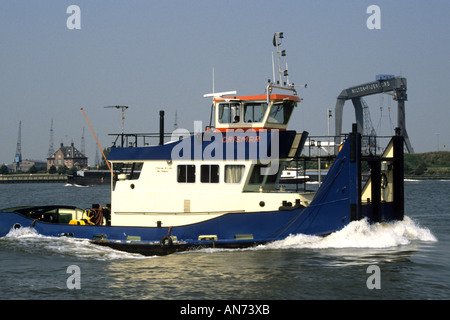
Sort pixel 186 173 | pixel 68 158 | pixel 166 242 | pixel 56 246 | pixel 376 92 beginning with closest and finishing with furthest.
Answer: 1. pixel 166 242
2. pixel 186 173
3. pixel 56 246
4. pixel 376 92
5. pixel 68 158

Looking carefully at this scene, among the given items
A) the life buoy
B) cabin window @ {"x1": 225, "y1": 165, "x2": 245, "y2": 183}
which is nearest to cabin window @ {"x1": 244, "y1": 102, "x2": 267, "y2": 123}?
cabin window @ {"x1": 225, "y1": 165, "x2": 245, "y2": 183}

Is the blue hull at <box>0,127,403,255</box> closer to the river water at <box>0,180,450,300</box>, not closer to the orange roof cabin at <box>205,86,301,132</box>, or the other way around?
the river water at <box>0,180,450,300</box>

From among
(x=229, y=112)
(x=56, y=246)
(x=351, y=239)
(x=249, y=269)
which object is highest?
(x=229, y=112)

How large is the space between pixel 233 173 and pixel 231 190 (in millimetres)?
515

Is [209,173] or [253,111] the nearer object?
[209,173]

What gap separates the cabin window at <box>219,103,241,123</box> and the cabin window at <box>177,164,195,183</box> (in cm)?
177

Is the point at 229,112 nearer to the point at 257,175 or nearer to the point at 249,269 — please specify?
the point at 257,175

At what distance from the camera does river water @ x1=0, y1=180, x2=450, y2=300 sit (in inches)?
479

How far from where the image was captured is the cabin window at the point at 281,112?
1700 centimetres

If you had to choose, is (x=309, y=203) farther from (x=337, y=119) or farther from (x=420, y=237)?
(x=337, y=119)

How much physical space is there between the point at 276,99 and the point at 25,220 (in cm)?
935

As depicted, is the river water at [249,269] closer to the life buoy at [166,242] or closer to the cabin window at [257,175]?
the life buoy at [166,242]

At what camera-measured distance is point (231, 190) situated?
16594 millimetres

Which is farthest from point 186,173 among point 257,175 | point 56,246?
point 56,246
